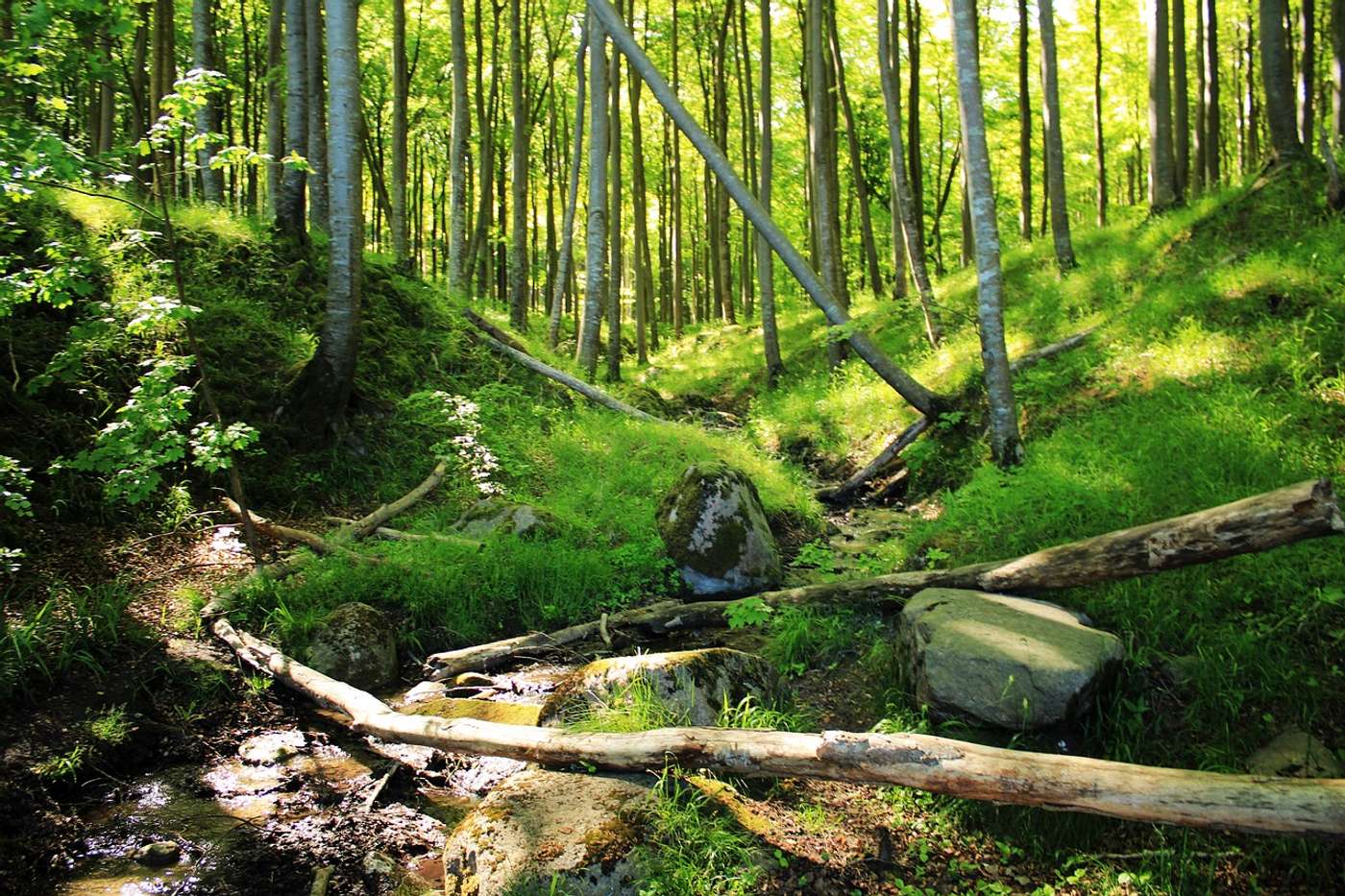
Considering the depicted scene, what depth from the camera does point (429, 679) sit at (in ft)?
18.1

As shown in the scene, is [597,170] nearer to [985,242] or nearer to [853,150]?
[853,150]

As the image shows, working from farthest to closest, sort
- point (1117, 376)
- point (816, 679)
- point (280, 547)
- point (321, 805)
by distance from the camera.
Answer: point (1117, 376)
point (280, 547)
point (816, 679)
point (321, 805)

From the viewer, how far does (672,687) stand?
4.32 m

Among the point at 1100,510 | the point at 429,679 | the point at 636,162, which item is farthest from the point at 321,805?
the point at 636,162

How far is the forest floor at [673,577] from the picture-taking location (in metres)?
3.49

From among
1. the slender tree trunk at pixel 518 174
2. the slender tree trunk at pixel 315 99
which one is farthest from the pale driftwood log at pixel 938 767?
the slender tree trunk at pixel 518 174

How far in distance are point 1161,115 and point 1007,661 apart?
11.1m

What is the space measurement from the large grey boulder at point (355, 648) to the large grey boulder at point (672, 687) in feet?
5.36

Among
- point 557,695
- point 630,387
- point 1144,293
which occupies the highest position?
point 1144,293

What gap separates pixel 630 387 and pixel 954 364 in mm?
6014

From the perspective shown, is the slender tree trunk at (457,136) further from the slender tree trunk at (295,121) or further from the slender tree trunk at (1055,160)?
the slender tree trunk at (1055,160)

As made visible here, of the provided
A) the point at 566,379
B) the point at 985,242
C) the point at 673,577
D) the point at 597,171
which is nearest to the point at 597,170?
the point at 597,171

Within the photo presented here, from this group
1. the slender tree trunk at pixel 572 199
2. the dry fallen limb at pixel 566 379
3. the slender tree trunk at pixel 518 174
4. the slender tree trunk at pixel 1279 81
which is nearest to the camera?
the slender tree trunk at pixel 1279 81

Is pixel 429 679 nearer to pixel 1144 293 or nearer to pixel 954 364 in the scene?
pixel 954 364
